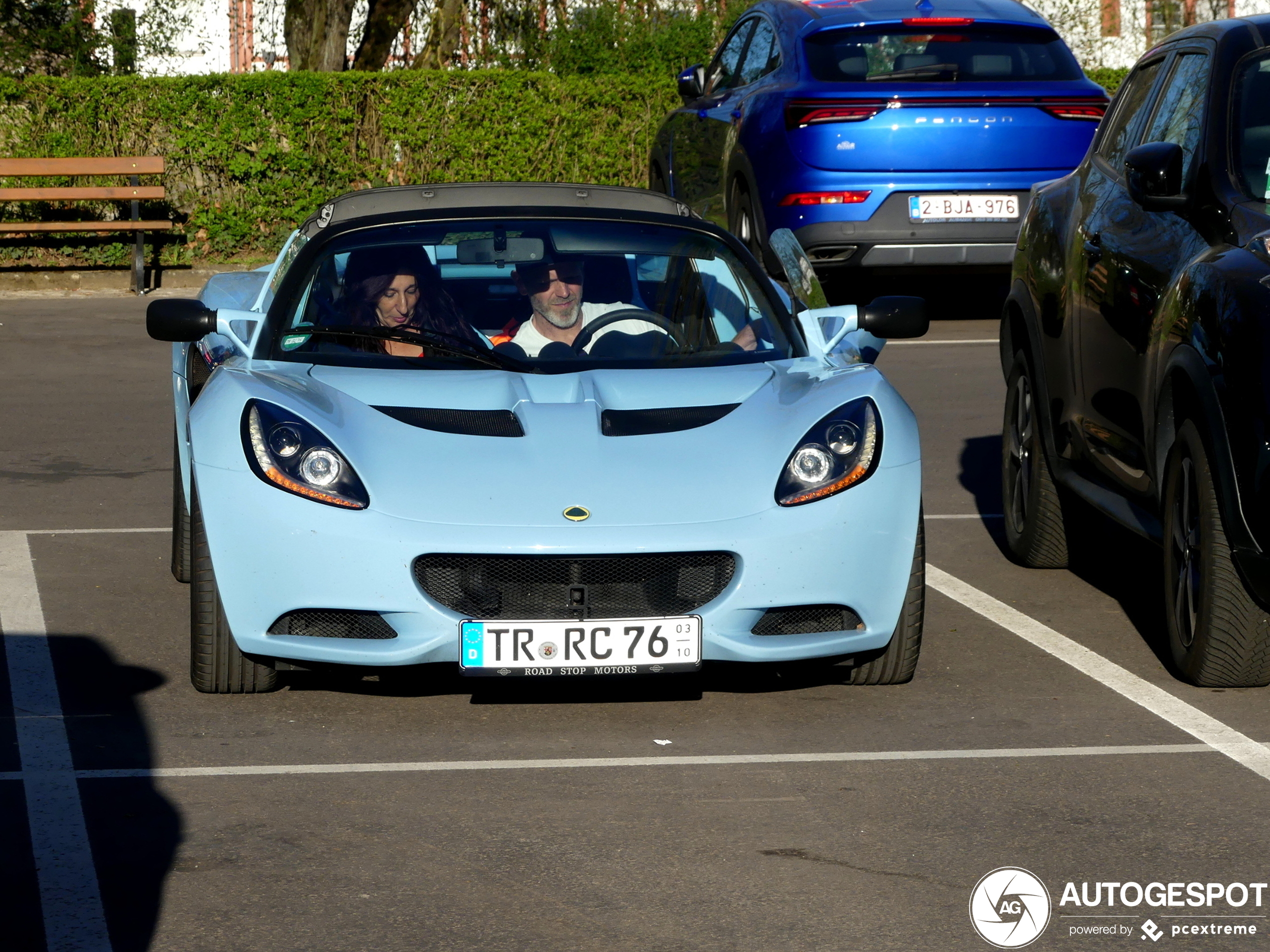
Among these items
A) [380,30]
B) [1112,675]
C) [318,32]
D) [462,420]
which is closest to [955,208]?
[1112,675]

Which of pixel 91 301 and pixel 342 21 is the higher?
pixel 342 21

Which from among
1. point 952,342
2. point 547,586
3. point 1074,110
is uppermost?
point 1074,110

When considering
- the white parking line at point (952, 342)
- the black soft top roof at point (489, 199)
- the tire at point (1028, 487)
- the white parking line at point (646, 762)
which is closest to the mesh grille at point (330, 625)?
the white parking line at point (646, 762)

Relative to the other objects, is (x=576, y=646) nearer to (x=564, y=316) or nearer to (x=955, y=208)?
(x=564, y=316)

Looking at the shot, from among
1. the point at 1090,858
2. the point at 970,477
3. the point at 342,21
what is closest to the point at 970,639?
the point at 1090,858

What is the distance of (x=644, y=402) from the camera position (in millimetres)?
5434

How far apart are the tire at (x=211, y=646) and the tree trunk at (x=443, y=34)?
18.1 m

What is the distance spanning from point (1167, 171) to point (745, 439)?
1.52 meters

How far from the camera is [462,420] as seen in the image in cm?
527

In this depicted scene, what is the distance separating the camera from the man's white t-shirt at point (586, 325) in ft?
19.9

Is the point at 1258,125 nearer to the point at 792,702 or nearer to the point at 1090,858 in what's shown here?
the point at 792,702

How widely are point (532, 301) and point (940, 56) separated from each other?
7885 millimetres

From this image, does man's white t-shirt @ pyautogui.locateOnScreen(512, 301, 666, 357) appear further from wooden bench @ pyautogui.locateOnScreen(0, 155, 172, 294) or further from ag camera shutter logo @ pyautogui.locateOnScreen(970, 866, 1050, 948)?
wooden bench @ pyautogui.locateOnScreen(0, 155, 172, 294)

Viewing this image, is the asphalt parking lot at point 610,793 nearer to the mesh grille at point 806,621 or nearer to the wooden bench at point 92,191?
the mesh grille at point 806,621
